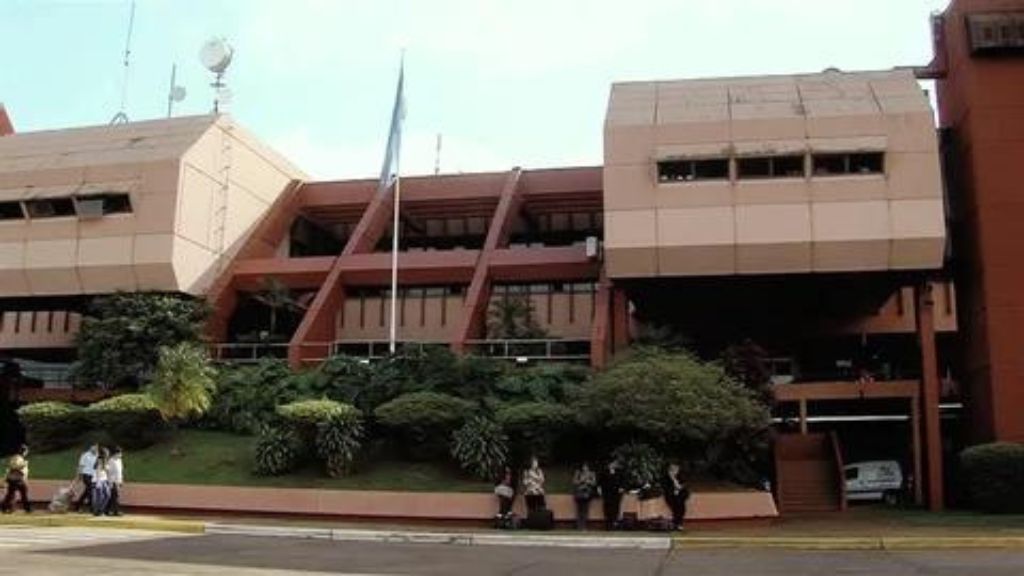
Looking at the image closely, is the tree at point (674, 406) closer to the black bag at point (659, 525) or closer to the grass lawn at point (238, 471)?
the grass lawn at point (238, 471)

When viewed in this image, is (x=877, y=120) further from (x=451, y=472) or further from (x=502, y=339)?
(x=451, y=472)

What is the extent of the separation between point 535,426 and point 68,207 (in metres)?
19.1

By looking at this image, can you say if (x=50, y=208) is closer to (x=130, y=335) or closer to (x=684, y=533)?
(x=130, y=335)

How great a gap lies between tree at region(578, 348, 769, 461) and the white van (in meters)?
11.0

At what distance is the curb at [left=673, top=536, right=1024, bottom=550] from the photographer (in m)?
17.0

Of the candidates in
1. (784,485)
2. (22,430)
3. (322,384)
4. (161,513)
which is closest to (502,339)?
(322,384)

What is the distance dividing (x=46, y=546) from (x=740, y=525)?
13.0 meters

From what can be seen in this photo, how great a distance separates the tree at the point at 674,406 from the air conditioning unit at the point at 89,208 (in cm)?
1821

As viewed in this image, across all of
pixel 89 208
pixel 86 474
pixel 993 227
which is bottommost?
pixel 86 474

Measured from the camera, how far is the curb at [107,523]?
20.9 metres

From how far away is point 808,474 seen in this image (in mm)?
33500

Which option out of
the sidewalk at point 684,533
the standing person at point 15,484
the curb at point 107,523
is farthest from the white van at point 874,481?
the standing person at point 15,484

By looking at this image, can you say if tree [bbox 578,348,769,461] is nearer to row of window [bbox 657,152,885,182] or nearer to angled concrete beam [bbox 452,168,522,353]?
row of window [bbox 657,152,885,182]

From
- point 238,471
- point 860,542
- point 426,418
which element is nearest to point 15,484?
point 238,471
